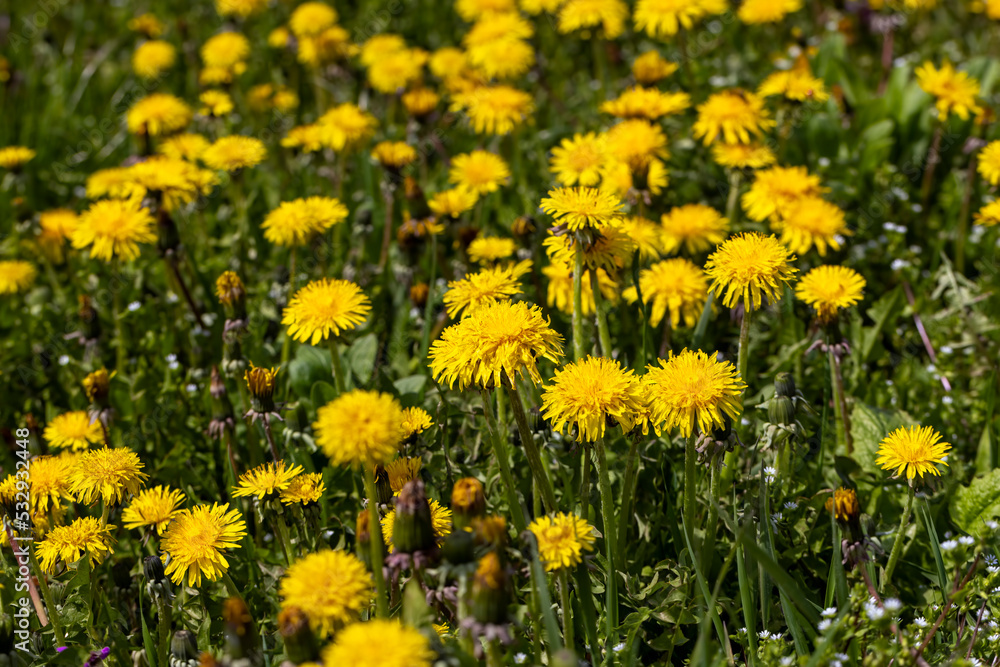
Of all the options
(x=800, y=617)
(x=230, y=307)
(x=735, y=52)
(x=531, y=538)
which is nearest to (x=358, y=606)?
(x=531, y=538)

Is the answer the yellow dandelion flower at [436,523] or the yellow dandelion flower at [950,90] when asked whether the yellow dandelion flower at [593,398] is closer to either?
the yellow dandelion flower at [436,523]

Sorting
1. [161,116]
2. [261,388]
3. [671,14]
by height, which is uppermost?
[671,14]

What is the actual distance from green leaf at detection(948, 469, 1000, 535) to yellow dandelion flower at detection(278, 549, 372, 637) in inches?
70.9

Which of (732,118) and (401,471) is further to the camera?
(732,118)

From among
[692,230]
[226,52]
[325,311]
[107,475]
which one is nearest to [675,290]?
[692,230]

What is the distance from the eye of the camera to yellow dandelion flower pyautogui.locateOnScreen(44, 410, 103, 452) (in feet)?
9.37

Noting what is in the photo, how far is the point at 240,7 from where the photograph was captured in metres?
5.13

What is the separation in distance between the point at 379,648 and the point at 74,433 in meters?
1.72

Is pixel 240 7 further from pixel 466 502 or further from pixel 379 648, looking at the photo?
pixel 379 648

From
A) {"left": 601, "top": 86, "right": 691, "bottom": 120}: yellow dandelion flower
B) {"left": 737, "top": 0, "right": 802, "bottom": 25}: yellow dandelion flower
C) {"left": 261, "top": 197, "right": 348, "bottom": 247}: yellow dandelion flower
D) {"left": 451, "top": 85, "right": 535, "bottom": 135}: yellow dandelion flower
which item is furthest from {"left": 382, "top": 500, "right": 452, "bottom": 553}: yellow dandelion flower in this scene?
{"left": 737, "top": 0, "right": 802, "bottom": 25}: yellow dandelion flower

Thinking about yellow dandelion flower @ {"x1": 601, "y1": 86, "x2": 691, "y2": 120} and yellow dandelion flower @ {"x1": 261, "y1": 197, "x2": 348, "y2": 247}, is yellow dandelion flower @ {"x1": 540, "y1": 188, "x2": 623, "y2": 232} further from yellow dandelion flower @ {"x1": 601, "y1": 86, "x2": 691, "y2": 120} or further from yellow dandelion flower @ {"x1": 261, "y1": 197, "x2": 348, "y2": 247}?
yellow dandelion flower @ {"x1": 601, "y1": 86, "x2": 691, "y2": 120}

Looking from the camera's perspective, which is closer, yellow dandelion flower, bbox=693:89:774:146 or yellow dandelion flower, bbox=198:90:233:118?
yellow dandelion flower, bbox=693:89:774:146

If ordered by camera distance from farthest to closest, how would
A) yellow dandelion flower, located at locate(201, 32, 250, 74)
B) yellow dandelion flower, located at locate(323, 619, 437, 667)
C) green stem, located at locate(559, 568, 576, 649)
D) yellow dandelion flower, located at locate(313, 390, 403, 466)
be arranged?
yellow dandelion flower, located at locate(201, 32, 250, 74) < green stem, located at locate(559, 568, 576, 649) < yellow dandelion flower, located at locate(313, 390, 403, 466) < yellow dandelion flower, located at locate(323, 619, 437, 667)

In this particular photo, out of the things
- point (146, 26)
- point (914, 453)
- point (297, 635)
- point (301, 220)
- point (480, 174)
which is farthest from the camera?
point (146, 26)
